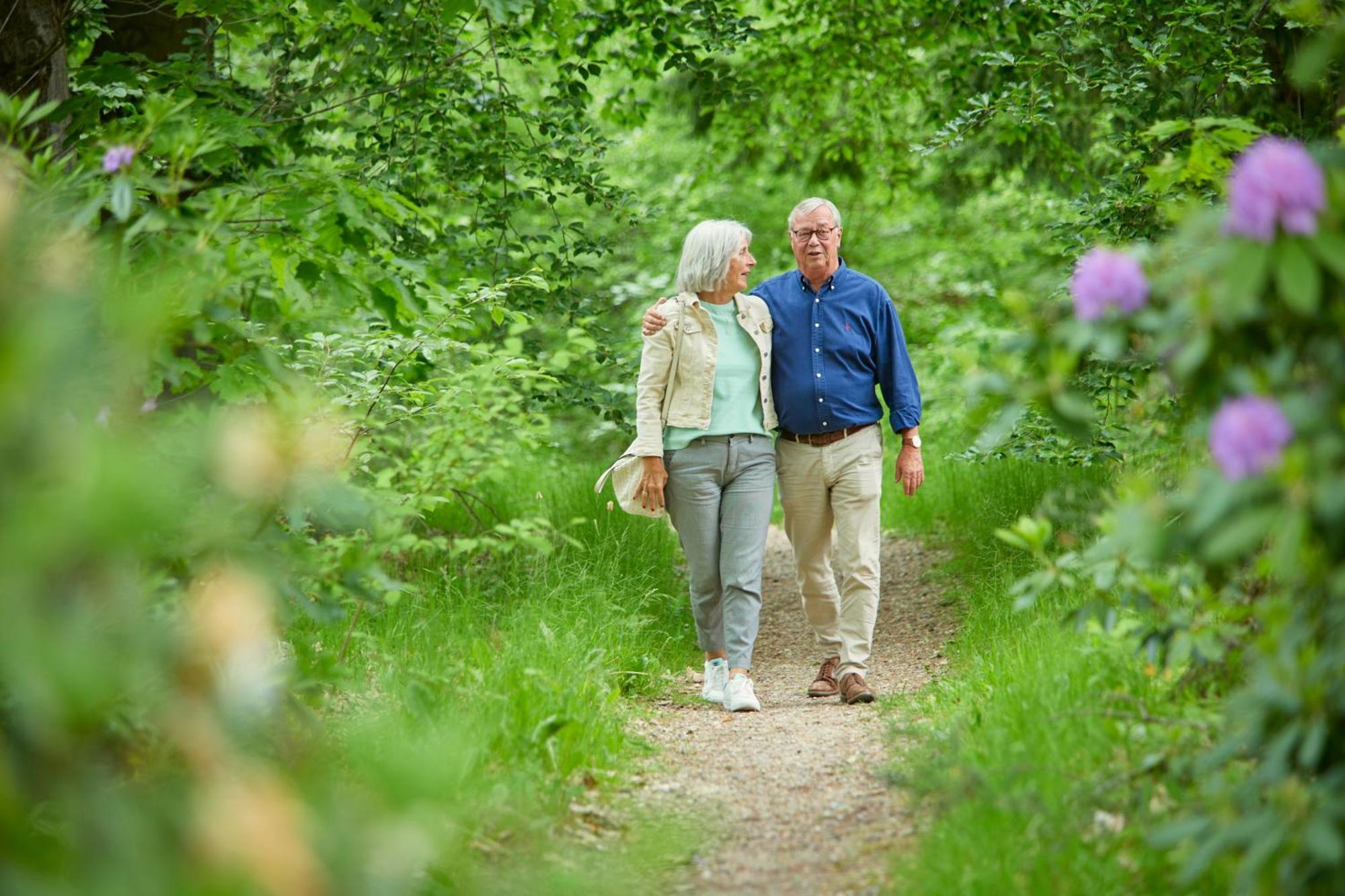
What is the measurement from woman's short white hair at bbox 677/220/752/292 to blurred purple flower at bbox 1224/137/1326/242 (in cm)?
304

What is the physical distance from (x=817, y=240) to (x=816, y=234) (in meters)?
0.03

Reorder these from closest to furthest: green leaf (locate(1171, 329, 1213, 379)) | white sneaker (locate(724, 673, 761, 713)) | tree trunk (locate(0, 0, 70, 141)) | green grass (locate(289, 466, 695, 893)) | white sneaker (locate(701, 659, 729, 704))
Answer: green leaf (locate(1171, 329, 1213, 379)) < green grass (locate(289, 466, 695, 893)) < tree trunk (locate(0, 0, 70, 141)) < white sneaker (locate(724, 673, 761, 713)) < white sneaker (locate(701, 659, 729, 704))

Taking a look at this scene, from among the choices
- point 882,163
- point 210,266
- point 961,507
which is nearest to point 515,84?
point 882,163

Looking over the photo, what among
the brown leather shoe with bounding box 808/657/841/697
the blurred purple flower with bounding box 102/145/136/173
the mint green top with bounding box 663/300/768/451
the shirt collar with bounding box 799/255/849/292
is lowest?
the brown leather shoe with bounding box 808/657/841/697

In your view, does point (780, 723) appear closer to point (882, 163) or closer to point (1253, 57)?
point (1253, 57)

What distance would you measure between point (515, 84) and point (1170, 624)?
1044 centimetres

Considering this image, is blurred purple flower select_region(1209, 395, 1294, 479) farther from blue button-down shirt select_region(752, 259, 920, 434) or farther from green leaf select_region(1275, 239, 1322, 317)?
blue button-down shirt select_region(752, 259, 920, 434)

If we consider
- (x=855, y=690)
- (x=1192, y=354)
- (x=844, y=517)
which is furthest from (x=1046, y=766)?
(x=844, y=517)

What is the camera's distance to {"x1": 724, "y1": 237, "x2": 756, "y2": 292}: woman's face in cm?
482

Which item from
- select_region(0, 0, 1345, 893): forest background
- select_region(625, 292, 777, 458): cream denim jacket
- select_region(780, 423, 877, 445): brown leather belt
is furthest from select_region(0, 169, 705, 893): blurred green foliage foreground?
select_region(780, 423, 877, 445): brown leather belt

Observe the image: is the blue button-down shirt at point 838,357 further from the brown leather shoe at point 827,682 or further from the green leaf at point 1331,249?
the green leaf at point 1331,249

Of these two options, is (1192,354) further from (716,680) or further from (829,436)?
(716,680)

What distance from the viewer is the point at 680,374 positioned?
4.86 meters

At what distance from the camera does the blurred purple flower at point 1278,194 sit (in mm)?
1816
